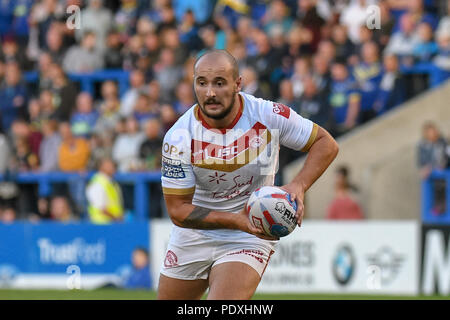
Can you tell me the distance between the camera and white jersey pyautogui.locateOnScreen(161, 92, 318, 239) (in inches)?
274

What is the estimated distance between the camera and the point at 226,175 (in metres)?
7.03

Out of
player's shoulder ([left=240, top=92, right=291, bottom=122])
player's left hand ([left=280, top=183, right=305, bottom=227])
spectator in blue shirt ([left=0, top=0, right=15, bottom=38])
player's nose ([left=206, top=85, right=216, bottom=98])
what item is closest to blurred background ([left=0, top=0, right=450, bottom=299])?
spectator in blue shirt ([left=0, top=0, right=15, bottom=38])

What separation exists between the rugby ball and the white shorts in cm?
39

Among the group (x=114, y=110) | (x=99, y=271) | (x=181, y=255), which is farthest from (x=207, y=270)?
(x=114, y=110)

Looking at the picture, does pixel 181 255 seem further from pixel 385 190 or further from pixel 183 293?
pixel 385 190

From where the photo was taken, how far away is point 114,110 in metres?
18.1

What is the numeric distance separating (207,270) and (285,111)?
4.01 feet

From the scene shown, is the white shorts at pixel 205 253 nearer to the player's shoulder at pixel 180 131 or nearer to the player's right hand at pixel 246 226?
the player's right hand at pixel 246 226

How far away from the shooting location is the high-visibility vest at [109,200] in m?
16.6

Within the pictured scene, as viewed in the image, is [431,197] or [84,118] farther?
[84,118]

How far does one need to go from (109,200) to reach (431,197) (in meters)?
5.06

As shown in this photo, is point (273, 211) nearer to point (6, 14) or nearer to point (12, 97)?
point (12, 97)

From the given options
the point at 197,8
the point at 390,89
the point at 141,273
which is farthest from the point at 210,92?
the point at 197,8

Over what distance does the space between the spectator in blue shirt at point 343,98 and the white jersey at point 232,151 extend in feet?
28.9
